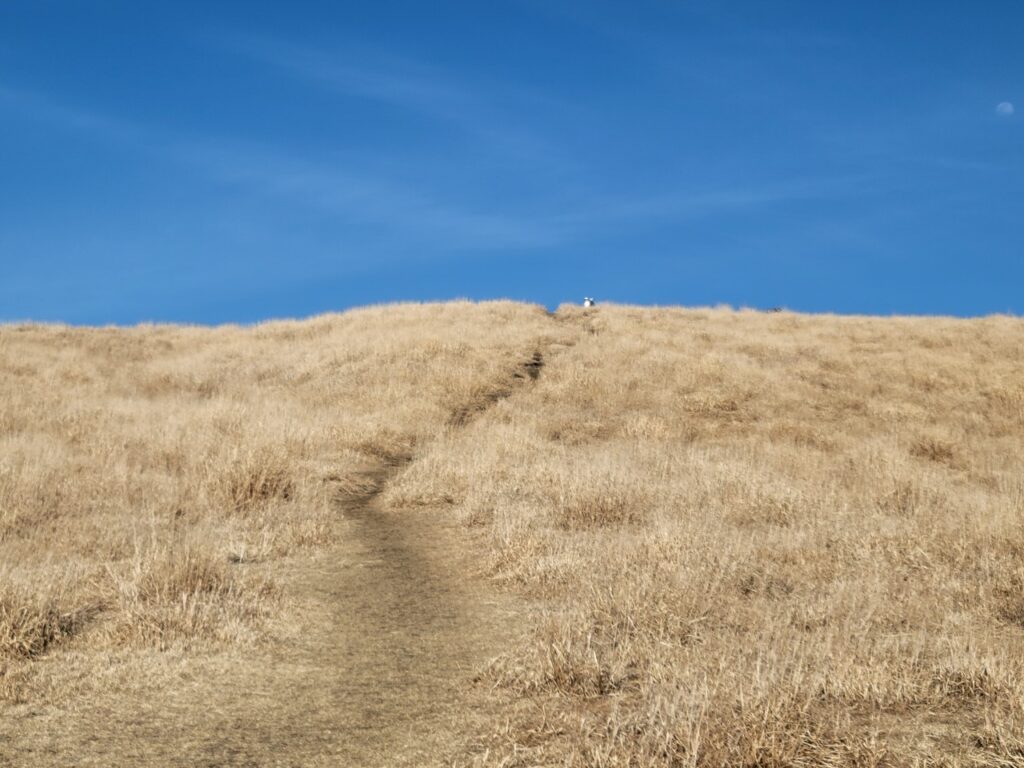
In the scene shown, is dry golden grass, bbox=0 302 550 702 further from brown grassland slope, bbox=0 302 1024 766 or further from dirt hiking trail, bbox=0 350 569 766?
dirt hiking trail, bbox=0 350 569 766

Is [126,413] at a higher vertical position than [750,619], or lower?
higher

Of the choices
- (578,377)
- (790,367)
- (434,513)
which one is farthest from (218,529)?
(790,367)

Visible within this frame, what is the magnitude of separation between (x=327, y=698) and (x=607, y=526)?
5.72 metres

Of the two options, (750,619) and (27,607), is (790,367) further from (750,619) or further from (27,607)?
(27,607)

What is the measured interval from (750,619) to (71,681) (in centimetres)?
544

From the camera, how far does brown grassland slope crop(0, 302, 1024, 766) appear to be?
5.48 metres

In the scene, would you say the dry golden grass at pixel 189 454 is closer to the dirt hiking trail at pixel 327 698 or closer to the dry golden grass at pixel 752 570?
the dirt hiking trail at pixel 327 698

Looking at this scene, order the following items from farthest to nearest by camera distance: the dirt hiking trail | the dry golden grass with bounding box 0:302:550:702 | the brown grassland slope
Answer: the dry golden grass with bounding box 0:302:550:702
the brown grassland slope
the dirt hiking trail

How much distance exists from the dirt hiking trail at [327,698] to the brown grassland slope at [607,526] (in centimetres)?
28

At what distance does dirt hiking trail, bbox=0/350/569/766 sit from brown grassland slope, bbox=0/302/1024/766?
28 centimetres

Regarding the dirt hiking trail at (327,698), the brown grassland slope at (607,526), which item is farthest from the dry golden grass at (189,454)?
the dirt hiking trail at (327,698)

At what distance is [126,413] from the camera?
18422mm

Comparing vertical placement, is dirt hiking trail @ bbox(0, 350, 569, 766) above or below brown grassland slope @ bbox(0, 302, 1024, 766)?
below

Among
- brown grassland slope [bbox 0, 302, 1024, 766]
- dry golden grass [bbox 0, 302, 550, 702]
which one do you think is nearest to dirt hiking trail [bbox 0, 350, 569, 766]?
brown grassland slope [bbox 0, 302, 1024, 766]
